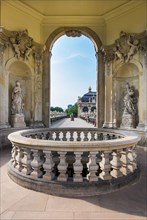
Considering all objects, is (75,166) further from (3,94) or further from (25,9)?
(25,9)

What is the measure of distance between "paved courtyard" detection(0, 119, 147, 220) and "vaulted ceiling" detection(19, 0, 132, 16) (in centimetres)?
906

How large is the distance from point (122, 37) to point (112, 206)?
25.9 ft

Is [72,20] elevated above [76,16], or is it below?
below

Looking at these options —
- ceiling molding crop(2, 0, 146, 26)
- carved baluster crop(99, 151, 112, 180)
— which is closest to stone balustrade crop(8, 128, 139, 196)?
carved baluster crop(99, 151, 112, 180)

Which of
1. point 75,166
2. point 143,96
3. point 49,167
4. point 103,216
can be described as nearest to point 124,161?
point 75,166

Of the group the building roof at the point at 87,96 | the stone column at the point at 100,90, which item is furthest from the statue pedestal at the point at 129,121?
the building roof at the point at 87,96

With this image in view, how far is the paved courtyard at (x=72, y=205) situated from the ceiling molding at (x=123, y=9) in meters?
8.16

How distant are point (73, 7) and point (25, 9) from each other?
7.88 feet

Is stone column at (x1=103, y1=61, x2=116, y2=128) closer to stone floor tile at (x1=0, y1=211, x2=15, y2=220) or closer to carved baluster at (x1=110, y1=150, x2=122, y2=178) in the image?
carved baluster at (x1=110, y1=150, x2=122, y2=178)

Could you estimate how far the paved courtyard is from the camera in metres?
2.71

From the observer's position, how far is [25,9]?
972cm

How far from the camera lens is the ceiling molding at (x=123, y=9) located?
8902 millimetres

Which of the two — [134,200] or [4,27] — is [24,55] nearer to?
[4,27]

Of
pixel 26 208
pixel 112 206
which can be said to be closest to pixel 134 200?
pixel 112 206
